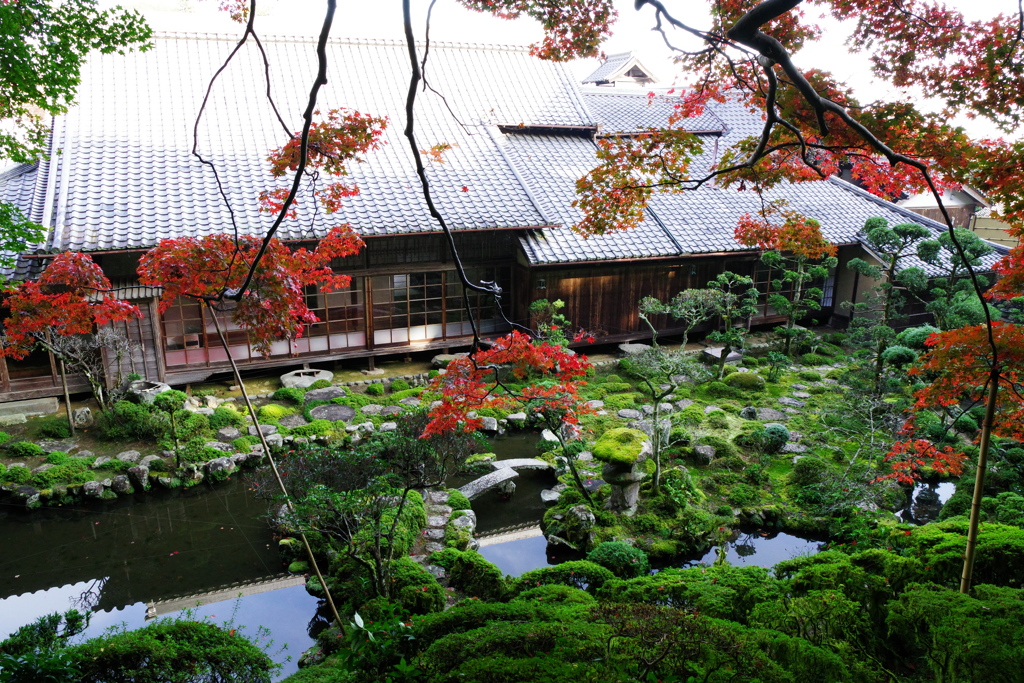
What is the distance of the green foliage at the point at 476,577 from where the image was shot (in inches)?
264

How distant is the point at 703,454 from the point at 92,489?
8345 mm

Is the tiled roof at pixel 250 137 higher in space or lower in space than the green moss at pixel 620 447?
higher

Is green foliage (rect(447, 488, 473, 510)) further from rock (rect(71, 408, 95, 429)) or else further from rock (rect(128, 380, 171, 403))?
rock (rect(71, 408, 95, 429))

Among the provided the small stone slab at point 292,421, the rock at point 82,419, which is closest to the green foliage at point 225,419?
the small stone slab at point 292,421

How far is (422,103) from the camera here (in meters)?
15.5

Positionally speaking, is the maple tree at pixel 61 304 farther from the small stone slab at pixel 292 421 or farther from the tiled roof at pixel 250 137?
the small stone slab at pixel 292 421

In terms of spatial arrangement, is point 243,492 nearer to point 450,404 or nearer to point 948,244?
point 450,404

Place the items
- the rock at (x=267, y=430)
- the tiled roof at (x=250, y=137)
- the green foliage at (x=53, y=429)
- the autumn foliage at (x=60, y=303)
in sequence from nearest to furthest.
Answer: the autumn foliage at (x=60, y=303) < the green foliage at (x=53, y=429) < the rock at (x=267, y=430) < the tiled roof at (x=250, y=137)

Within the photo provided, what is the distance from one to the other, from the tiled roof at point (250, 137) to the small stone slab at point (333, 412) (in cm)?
292

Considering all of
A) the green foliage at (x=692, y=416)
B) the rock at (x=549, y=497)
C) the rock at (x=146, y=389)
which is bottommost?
the rock at (x=549, y=497)

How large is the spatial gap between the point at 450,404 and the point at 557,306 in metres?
6.20

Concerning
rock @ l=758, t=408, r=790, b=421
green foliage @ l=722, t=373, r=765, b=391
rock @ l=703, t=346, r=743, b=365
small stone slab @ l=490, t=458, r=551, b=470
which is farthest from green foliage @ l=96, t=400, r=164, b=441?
rock @ l=703, t=346, r=743, b=365

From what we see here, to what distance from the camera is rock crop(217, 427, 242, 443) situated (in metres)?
10.2

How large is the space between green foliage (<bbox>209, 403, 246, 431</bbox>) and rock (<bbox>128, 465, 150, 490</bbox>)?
141 centimetres
